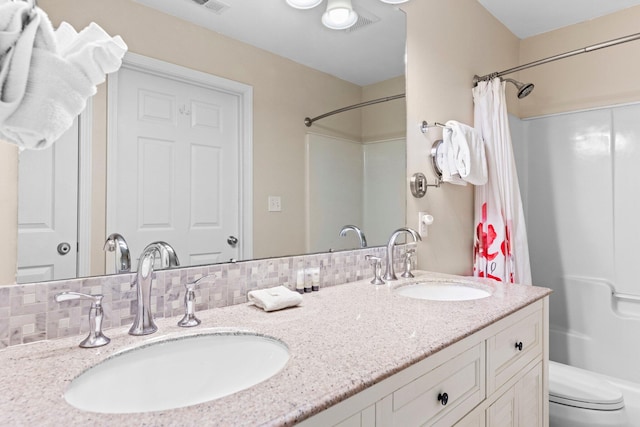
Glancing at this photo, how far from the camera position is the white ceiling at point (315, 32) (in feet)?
3.76

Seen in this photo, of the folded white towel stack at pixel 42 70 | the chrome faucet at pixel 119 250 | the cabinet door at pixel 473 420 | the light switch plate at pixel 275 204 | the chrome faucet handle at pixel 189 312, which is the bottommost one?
the cabinet door at pixel 473 420

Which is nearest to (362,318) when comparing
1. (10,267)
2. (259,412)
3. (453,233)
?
(259,412)

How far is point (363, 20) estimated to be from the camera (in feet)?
5.34

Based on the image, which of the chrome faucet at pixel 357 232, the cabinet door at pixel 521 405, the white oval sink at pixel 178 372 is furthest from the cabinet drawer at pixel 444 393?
the chrome faucet at pixel 357 232

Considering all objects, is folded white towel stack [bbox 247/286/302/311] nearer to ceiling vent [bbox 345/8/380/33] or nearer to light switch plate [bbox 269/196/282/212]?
light switch plate [bbox 269/196/282/212]

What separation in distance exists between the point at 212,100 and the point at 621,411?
207 cm

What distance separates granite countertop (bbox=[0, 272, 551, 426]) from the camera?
1.77ft

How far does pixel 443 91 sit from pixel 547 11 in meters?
1.04

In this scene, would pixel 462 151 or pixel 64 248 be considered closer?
pixel 64 248

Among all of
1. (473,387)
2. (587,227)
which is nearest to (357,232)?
(473,387)

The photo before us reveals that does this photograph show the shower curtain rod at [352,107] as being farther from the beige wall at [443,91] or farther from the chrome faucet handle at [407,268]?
the chrome faucet handle at [407,268]

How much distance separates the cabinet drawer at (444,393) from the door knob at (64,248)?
0.82m

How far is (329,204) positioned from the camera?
59.3 inches

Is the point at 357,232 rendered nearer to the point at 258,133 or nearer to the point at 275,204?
the point at 275,204
